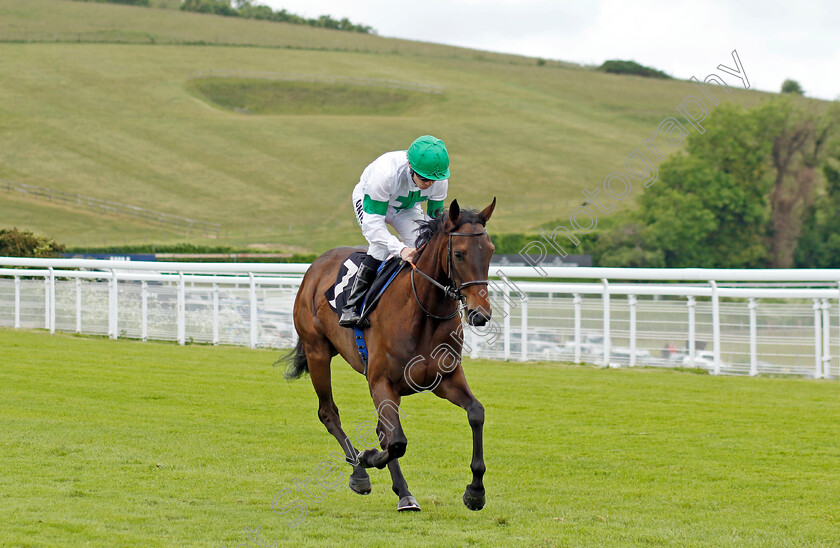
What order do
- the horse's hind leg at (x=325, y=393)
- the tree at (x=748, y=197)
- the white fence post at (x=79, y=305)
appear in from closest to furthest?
the horse's hind leg at (x=325, y=393)
the white fence post at (x=79, y=305)
the tree at (x=748, y=197)

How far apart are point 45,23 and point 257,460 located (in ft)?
236

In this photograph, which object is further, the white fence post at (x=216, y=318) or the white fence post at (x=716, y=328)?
the white fence post at (x=216, y=318)

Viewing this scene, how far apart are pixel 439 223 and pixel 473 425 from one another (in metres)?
1.10

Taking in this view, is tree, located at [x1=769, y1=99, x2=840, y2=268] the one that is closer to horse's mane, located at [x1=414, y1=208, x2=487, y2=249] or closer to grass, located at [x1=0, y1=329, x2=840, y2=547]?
grass, located at [x1=0, y1=329, x2=840, y2=547]

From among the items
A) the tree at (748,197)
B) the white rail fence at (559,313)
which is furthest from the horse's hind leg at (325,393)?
the tree at (748,197)

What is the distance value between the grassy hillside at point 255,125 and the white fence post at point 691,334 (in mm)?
28721

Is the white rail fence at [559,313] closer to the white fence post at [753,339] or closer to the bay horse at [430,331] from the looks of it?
the white fence post at [753,339]

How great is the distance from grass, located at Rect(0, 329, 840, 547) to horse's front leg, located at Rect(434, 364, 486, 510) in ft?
0.46

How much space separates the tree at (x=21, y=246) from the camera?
2165cm

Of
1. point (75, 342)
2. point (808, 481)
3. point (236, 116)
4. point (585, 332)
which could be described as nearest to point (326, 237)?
point (236, 116)

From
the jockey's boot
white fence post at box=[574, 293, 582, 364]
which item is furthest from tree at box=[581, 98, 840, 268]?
the jockey's boot

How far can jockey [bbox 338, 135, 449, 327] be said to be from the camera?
5.16m

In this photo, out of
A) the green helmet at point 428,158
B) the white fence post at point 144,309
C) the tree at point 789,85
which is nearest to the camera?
the green helmet at point 428,158

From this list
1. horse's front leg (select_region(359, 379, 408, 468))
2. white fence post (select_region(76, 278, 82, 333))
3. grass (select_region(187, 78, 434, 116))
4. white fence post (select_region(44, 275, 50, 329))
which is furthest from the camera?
grass (select_region(187, 78, 434, 116))
